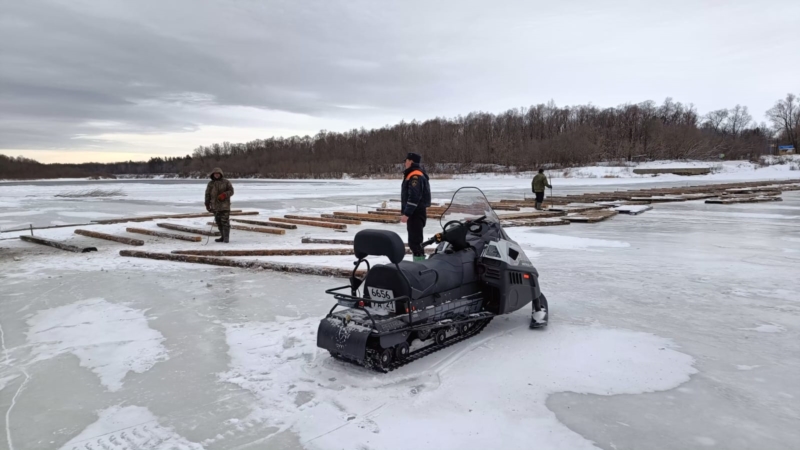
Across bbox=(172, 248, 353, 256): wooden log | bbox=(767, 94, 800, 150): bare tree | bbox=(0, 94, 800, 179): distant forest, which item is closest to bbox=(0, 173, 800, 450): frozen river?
bbox=(172, 248, 353, 256): wooden log

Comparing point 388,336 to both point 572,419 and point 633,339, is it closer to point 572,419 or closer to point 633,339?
point 572,419

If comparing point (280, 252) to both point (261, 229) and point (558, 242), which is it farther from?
point (558, 242)

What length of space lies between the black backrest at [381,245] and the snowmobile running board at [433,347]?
0.81 meters

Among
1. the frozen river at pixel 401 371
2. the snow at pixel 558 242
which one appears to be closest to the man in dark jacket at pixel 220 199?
the frozen river at pixel 401 371

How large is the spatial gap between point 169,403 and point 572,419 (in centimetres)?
266

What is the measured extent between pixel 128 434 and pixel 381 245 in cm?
198

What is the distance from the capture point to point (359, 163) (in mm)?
103250

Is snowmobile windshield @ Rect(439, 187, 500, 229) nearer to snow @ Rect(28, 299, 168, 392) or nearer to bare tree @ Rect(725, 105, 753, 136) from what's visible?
snow @ Rect(28, 299, 168, 392)

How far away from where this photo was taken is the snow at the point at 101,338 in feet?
12.6

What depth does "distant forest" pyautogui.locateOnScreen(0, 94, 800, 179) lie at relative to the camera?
3083 inches

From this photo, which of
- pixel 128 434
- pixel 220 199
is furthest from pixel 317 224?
pixel 128 434

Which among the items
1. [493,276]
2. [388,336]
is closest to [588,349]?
[493,276]

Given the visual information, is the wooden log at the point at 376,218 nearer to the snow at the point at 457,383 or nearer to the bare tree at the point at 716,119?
the snow at the point at 457,383

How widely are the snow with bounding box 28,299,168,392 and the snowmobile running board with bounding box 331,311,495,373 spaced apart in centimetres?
170
